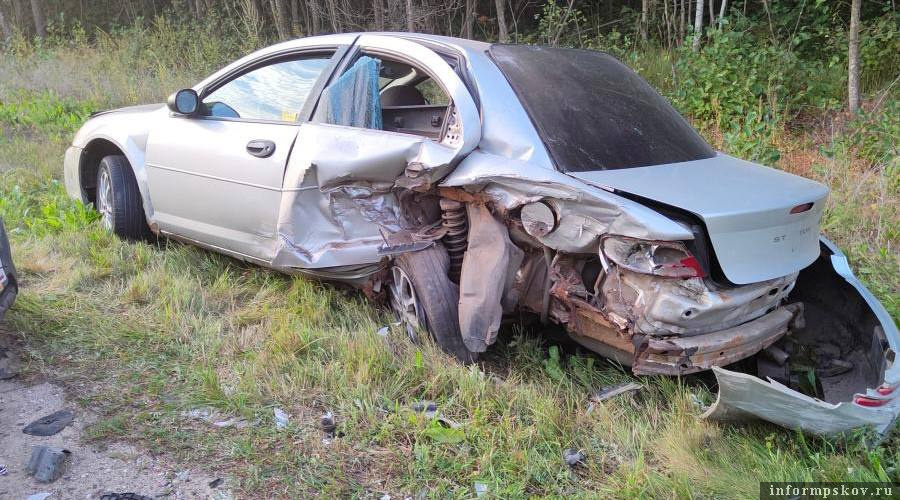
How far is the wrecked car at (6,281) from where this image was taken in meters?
3.35

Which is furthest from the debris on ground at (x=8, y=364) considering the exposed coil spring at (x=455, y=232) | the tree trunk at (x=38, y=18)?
the tree trunk at (x=38, y=18)

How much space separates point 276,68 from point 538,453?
113 inches

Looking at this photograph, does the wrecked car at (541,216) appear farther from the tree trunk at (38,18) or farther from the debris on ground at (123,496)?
the tree trunk at (38,18)

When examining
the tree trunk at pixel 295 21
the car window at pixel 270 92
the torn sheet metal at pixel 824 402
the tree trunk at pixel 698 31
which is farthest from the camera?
the tree trunk at pixel 295 21

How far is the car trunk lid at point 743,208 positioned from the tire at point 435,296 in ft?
2.77

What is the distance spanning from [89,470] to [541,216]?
80.4 inches

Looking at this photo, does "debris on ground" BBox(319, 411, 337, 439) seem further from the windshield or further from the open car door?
the windshield

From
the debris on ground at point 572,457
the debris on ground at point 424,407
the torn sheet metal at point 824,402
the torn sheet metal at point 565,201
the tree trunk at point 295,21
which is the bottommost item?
the debris on ground at point 572,457

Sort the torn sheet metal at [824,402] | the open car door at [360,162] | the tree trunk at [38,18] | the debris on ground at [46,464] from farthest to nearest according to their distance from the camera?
the tree trunk at [38,18]
the open car door at [360,162]
the debris on ground at [46,464]
the torn sheet metal at [824,402]

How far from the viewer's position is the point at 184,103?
430cm

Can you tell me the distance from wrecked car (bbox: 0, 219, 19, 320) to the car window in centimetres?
141

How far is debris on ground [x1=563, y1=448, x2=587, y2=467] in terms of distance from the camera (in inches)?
105

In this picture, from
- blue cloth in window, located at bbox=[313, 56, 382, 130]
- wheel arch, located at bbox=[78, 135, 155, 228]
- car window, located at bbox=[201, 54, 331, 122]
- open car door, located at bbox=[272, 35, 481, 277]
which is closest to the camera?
open car door, located at bbox=[272, 35, 481, 277]

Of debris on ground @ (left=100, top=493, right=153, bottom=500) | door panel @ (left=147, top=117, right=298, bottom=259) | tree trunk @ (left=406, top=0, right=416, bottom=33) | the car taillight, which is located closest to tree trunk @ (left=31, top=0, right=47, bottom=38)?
tree trunk @ (left=406, top=0, right=416, bottom=33)
